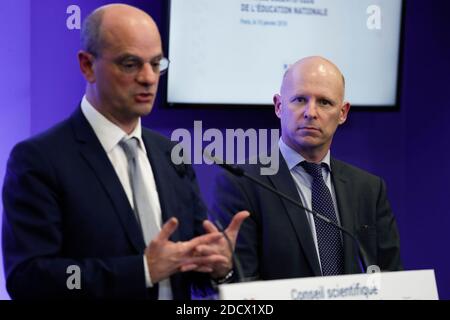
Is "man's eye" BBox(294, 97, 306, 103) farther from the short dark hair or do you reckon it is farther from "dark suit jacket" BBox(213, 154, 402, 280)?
the short dark hair

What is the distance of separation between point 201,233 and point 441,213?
2685 mm

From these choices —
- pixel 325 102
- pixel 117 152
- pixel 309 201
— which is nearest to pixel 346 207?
pixel 309 201

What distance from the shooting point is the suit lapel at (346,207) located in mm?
2822

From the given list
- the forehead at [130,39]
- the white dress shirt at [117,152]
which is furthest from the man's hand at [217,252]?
the forehead at [130,39]

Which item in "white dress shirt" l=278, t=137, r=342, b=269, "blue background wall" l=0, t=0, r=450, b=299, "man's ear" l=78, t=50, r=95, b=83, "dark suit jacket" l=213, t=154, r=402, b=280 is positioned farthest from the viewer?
"blue background wall" l=0, t=0, r=450, b=299

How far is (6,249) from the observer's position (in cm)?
215

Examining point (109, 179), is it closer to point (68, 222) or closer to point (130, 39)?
point (68, 222)

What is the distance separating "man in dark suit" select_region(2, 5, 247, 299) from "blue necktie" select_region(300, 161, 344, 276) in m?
0.59

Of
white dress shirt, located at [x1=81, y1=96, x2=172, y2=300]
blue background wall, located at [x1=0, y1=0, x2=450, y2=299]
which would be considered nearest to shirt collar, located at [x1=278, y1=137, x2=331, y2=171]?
white dress shirt, located at [x1=81, y1=96, x2=172, y2=300]

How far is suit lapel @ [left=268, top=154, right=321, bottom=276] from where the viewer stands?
109 inches

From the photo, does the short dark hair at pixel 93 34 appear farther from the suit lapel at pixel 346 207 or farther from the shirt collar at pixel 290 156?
the suit lapel at pixel 346 207

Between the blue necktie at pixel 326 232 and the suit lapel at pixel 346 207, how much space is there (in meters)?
0.03

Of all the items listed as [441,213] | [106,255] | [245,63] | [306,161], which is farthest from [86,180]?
[441,213]

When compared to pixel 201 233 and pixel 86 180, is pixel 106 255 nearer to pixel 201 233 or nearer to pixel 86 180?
pixel 86 180
